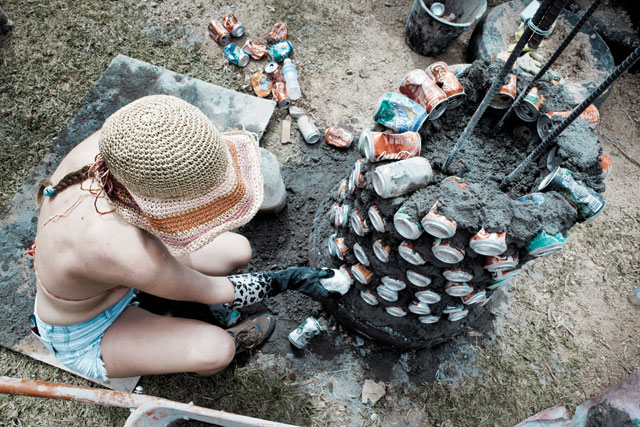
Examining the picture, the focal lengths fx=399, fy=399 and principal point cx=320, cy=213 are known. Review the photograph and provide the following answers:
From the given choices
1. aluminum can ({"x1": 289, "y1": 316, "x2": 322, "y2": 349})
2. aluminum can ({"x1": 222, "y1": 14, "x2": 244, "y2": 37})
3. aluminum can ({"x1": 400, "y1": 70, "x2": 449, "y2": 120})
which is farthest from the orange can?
aluminum can ({"x1": 289, "y1": 316, "x2": 322, "y2": 349})

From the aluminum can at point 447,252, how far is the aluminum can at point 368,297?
56 cm

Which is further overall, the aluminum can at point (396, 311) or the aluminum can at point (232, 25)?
the aluminum can at point (232, 25)

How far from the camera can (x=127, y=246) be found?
131 cm

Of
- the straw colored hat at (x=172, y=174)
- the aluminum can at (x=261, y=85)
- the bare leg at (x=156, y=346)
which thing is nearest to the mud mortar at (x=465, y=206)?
the straw colored hat at (x=172, y=174)

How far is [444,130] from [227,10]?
8.08 feet

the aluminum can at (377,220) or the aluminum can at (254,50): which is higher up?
the aluminum can at (377,220)

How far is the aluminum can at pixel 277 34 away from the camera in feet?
10.3

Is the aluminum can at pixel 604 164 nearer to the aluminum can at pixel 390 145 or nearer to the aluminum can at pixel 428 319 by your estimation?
the aluminum can at pixel 390 145

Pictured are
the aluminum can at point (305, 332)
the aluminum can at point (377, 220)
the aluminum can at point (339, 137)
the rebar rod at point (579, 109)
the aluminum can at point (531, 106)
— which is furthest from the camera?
the aluminum can at point (339, 137)

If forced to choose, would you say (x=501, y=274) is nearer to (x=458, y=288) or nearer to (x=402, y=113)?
(x=458, y=288)

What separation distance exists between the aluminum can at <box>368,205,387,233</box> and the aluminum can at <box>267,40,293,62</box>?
1.98m

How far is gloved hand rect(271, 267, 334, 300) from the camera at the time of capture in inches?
78.4

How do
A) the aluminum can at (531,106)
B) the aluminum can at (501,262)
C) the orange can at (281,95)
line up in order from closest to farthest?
the aluminum can at (501,262), the aluminum can at (531,106), the orange can at (281,95)

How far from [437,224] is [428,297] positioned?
51cm
